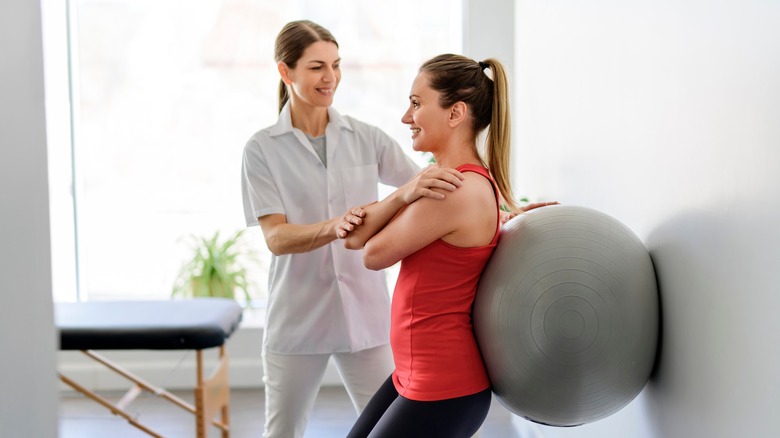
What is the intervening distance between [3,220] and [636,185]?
1440 mm

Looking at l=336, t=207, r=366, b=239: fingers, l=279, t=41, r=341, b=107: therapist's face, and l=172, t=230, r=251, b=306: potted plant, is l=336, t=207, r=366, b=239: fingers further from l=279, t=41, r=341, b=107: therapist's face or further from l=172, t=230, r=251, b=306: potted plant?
l=172, t=230, r=251, b=306: potted plant

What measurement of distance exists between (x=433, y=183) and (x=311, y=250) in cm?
Result: 70

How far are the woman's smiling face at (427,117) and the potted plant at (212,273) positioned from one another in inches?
111

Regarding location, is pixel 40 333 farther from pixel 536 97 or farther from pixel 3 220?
pixel 536 97

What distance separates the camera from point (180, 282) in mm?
4672

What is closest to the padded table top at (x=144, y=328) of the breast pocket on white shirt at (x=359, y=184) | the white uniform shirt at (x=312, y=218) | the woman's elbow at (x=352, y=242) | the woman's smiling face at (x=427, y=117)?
the white uniform shirt at (x=312, y=218)

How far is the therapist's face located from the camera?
7.45 ft

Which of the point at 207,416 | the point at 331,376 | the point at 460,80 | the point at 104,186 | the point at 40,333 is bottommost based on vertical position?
the point at 331,376

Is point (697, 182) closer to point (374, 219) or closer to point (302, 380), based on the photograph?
point (374, 219)

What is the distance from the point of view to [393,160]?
2.45m

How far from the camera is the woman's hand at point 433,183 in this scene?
1615mm

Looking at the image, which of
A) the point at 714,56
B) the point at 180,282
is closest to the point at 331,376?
the point at 180,282

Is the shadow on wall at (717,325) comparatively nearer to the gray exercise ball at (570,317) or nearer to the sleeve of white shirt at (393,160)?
the gray exercise ball at (570,317)

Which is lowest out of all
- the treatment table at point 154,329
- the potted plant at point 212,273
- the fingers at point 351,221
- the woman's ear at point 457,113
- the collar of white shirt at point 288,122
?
the potted plant at point 212,273
